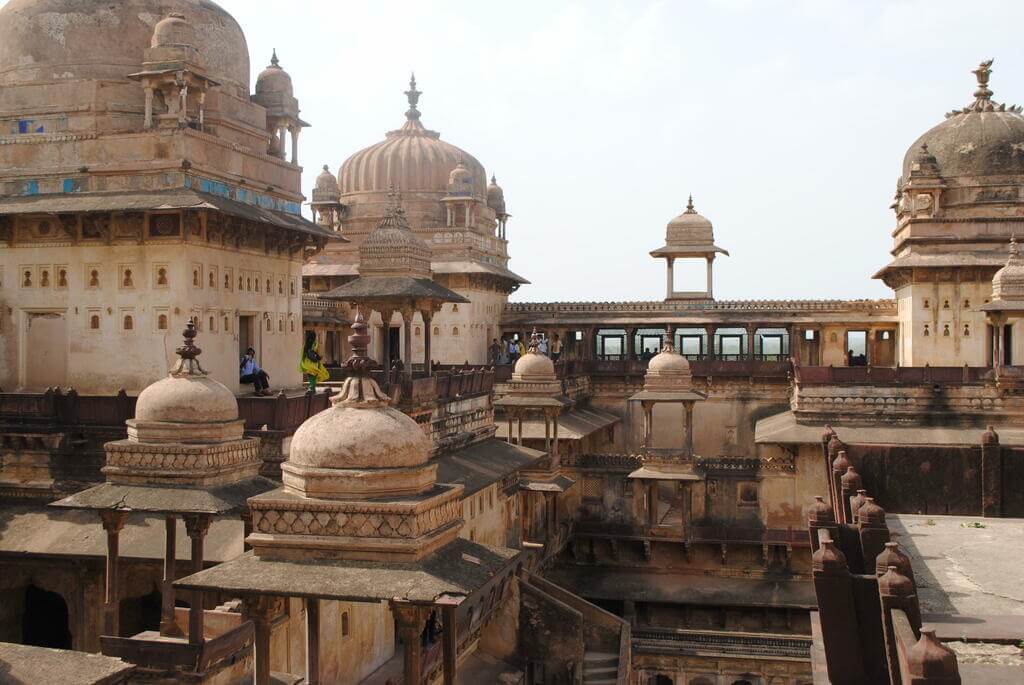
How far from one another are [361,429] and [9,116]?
45.7 ft

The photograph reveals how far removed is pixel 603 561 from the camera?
2712 centimetres

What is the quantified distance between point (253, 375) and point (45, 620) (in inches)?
210

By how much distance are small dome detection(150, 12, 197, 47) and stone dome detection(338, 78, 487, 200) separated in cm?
1836

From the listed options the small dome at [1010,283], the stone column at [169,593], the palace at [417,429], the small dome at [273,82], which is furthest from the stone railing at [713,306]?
the stone column at [169,593]

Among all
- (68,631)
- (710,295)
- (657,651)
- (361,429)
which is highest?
(710,295)

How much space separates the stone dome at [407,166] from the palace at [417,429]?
0.16 m

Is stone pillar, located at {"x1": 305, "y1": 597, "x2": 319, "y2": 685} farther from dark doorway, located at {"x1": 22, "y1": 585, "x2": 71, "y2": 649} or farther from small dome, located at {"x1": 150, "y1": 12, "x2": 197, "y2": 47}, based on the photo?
small dome, located at {"x1": 150, "y1": 12, "x2": 197, "y2": 47}

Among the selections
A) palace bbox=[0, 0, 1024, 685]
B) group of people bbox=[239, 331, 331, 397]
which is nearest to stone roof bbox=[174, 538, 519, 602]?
palace bbox=[0, 0, 1024, 685]

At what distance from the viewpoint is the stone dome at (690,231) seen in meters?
37.6

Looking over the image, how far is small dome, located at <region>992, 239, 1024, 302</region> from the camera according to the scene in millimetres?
27203

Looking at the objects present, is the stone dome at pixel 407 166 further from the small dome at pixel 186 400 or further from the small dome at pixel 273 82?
the small dome at pixel 186 400

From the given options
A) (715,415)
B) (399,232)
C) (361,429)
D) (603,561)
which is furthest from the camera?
(715,415)

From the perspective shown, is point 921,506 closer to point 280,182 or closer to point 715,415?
point 280,182

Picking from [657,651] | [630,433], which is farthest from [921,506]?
[630,433]
